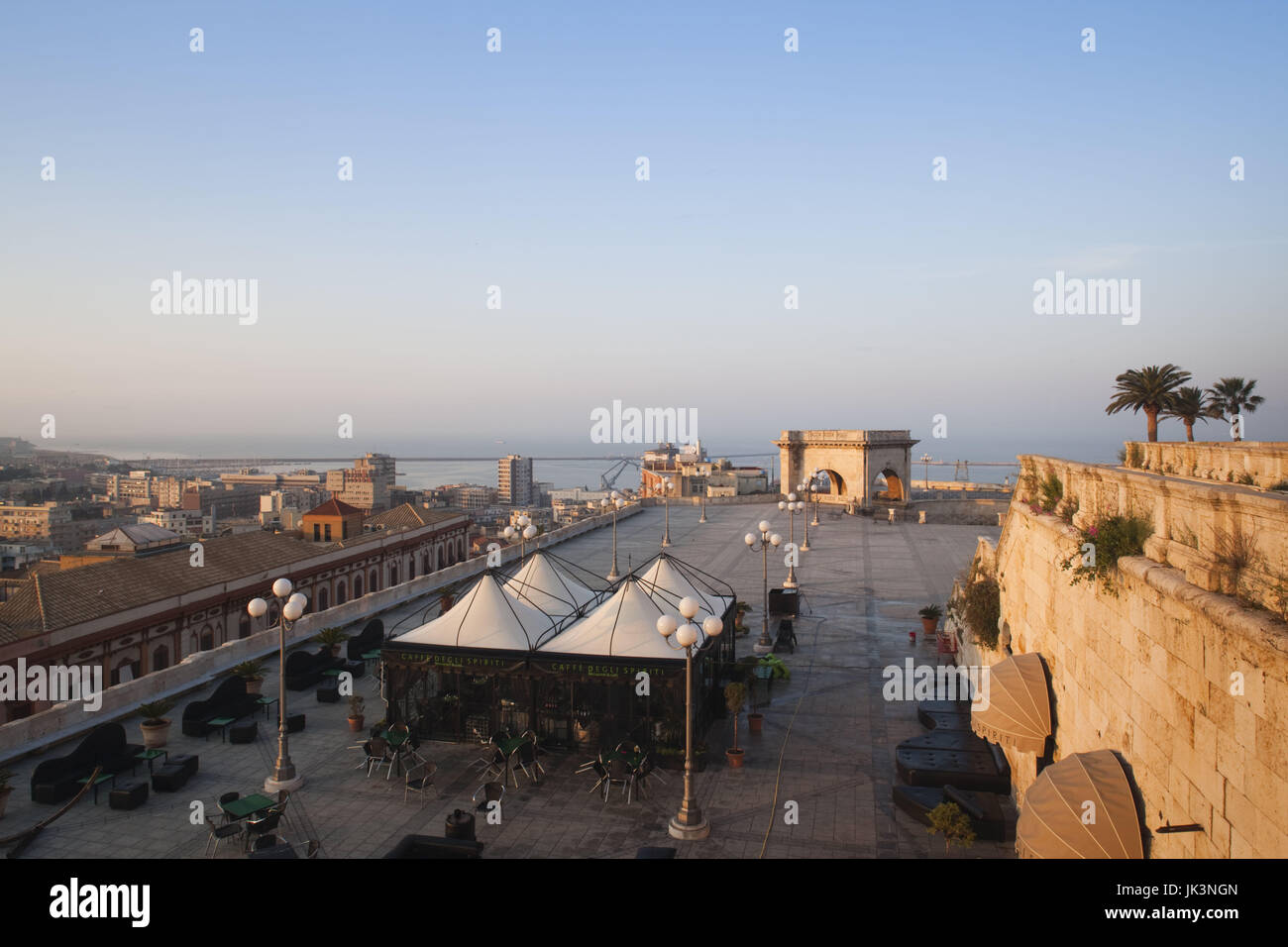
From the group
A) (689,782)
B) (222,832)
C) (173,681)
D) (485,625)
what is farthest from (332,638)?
(689,782)

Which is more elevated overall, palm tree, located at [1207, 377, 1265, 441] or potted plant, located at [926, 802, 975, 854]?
palm tree, located at [1207, 377, 1265, 441]

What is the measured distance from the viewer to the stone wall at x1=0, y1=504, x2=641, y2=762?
51.3 feet

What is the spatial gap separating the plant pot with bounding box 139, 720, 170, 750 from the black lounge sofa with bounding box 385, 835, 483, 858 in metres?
7.47

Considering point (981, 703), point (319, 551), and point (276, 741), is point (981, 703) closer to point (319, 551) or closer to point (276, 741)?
point (276, 741)

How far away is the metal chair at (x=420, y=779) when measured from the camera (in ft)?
45.8

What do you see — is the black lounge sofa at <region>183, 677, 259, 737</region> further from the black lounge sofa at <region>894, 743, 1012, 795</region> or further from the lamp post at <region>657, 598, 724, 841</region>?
the black lounge sofa at <region>894, 743, 1012, 795</region>

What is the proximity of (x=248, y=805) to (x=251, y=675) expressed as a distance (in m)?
7.41

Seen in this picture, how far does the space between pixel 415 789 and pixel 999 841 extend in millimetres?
9593

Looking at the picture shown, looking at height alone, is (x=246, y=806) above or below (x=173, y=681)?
above

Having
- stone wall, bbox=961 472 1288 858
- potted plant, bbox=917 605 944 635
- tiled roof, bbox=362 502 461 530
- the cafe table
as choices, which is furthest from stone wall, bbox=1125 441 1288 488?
tiled roof, bbox=362 502 461 530

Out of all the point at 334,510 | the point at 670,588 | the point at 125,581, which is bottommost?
the point at 125,581

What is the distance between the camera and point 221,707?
1703 centimetres

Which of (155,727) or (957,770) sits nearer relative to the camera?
(957,770)

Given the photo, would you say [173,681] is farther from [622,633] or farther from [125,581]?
[622,633]
